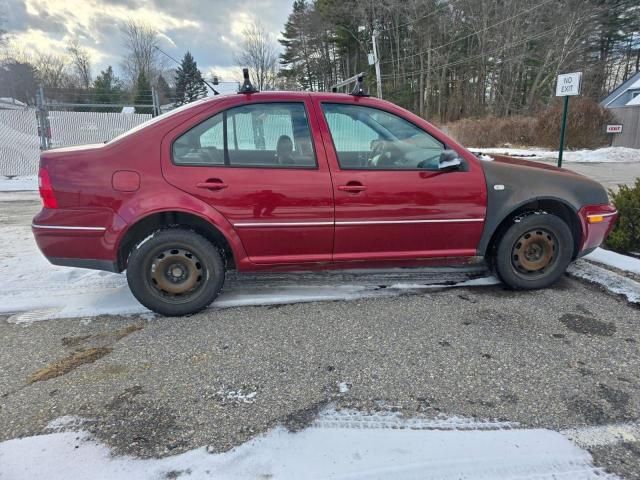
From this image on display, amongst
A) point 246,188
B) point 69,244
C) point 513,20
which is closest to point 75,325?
point 69,244

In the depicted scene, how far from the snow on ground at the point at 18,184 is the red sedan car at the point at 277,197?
9.18m

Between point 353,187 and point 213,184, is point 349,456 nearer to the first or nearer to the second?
point 353,187

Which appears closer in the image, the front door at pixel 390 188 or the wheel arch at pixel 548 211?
the front door at pixel 390 188

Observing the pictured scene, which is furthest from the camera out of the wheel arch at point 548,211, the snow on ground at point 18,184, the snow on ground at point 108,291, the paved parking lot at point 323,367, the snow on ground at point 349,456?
the snow on ground at point 18,184

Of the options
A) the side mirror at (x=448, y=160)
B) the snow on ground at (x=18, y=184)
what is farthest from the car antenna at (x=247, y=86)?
the snow on ground at (x=18, y=184)

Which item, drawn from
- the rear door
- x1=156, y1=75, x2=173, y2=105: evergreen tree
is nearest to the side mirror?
the rear door

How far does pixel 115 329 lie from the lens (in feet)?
10.4

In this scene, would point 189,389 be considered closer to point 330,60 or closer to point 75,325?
point 75,325

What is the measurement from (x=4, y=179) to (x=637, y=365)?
14625 millimetres

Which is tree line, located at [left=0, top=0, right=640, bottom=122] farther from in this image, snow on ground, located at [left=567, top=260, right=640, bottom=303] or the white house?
snow on ground, located at [left=567, top=260, right=640, bottom=303]

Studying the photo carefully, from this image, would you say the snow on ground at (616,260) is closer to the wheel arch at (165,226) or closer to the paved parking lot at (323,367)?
the paved parking lot at (323,367)

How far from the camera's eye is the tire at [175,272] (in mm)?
3201

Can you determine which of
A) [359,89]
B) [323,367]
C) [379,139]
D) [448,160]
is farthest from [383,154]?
[323,367]

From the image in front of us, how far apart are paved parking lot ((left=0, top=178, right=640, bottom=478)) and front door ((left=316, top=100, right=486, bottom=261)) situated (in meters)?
0.56
